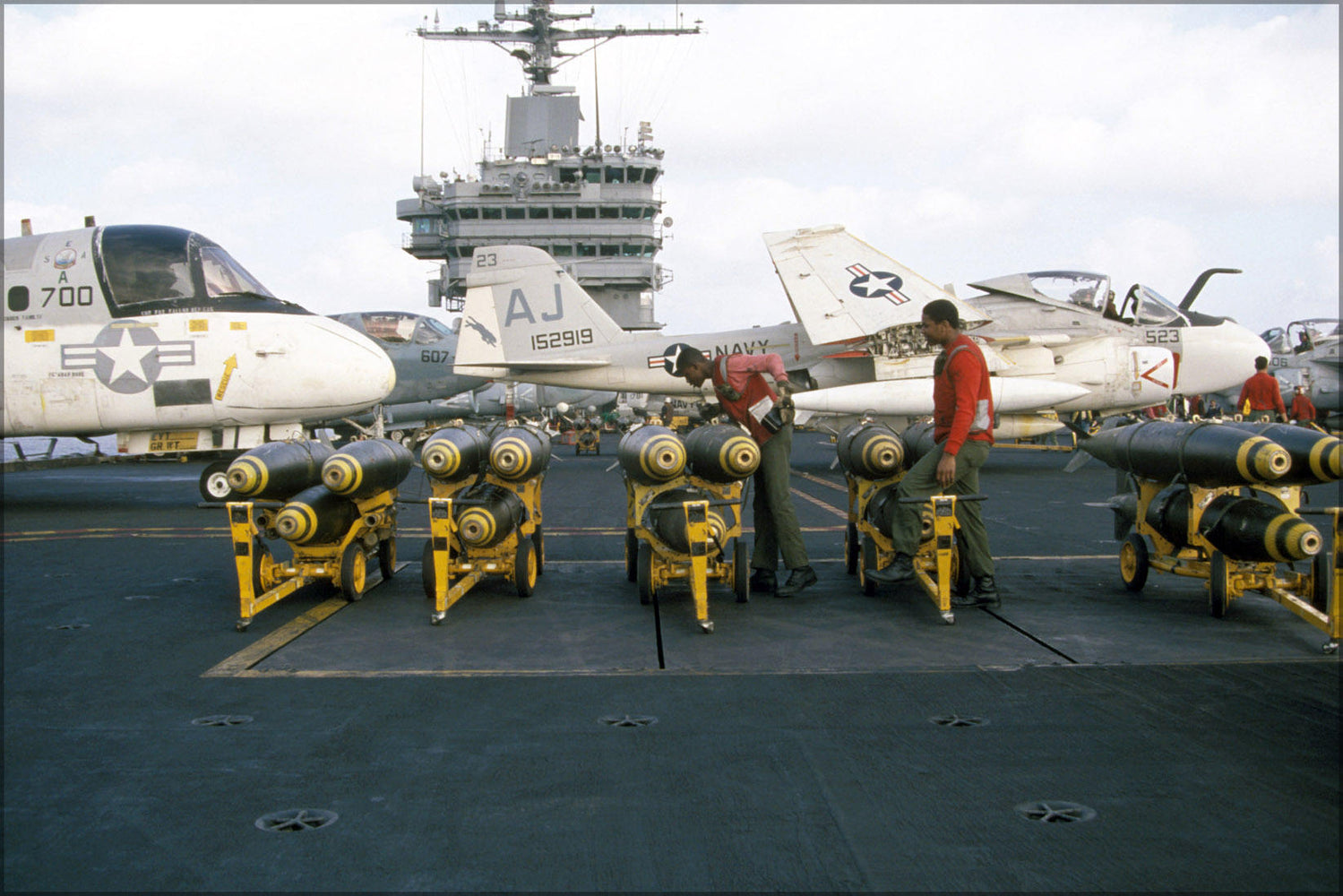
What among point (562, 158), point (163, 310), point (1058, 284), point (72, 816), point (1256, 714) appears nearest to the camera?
point (72, 816)

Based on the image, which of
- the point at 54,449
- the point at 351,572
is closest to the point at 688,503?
the point at 351,572

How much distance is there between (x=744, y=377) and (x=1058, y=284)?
12.2 m

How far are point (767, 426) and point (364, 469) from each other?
2887 millimetres

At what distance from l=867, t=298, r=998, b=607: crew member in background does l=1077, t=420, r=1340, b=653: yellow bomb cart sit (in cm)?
120

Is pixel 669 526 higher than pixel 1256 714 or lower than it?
higher

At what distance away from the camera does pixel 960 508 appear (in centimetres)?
614

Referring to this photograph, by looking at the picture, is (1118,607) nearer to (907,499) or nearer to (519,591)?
(907,499)

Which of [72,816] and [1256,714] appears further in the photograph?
[1256,714]

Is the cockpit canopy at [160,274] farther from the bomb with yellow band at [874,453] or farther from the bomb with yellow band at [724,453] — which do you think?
the bomb with yellow band at [874,453]

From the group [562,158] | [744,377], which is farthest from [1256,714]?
[562,158]

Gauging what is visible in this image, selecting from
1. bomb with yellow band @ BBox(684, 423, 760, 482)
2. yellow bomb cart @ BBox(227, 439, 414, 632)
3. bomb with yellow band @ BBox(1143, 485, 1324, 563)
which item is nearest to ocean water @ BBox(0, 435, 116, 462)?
yellow bomb cart @ BBox(227, 439, 414, 632)

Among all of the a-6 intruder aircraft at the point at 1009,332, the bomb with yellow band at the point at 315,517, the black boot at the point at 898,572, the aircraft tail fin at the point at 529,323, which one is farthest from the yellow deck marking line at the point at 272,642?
the aircraft tail fin at the point at 529,323

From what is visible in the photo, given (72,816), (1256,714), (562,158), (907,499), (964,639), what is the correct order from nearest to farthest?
(72,816)
(1256,714)
(964,639)
(907,499)
(562,158)

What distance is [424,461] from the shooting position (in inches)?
260
